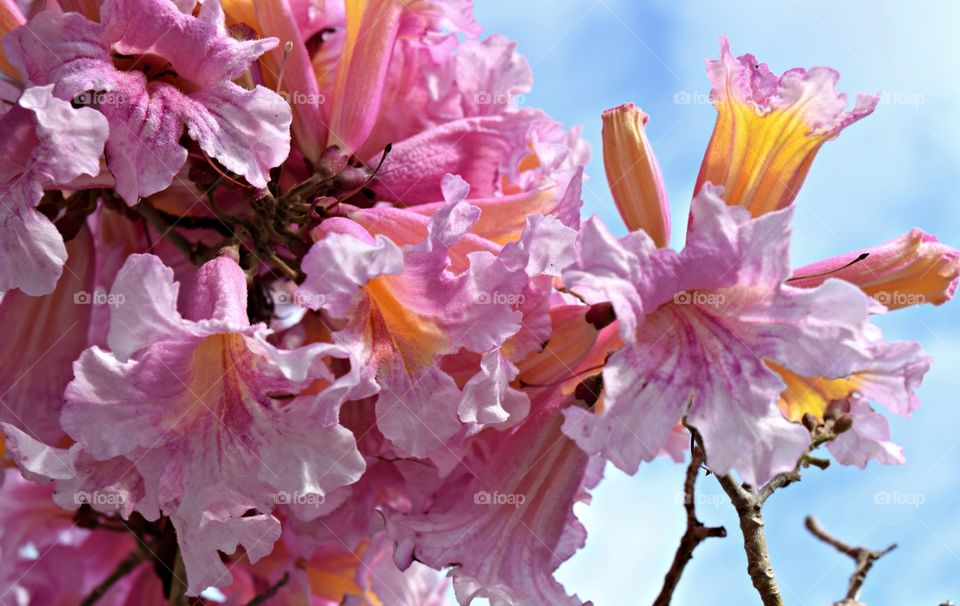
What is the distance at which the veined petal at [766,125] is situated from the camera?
1.27 meters

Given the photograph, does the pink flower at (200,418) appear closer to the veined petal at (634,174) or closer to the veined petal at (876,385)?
the veined petal at (634,174)

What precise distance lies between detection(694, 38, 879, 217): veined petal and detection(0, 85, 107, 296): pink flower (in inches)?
29.2

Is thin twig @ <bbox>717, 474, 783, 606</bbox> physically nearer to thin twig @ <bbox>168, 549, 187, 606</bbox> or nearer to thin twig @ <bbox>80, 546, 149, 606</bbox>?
thin twig @ <bbox>168, 549, 187, 606</bbox>

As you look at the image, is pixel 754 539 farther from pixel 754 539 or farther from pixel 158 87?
pixel 158 87

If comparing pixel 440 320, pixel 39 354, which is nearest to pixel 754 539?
pixel 440 320

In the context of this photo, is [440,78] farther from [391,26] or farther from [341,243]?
[341,243]

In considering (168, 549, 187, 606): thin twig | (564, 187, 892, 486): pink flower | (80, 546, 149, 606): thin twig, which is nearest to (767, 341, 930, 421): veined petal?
(564, 187, 892, 486): pink flower

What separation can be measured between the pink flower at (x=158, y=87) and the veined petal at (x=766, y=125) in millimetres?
550

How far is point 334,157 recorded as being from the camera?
1.41 meters

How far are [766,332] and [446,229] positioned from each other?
0.37 m

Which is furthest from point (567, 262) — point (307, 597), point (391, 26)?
point (307, 597)

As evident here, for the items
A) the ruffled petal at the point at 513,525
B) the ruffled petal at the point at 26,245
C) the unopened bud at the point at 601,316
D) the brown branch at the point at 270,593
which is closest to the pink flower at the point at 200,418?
the ruffled petal at the point at 26,245

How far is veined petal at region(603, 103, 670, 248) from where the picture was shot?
1251 mm

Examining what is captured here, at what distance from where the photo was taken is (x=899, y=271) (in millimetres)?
1267
